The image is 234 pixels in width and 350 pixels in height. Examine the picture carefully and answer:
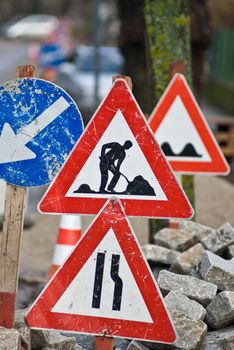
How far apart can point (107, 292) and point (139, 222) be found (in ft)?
20.0

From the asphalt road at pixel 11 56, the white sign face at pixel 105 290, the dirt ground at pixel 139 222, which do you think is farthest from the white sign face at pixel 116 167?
the asphalt road at pixel 11 56

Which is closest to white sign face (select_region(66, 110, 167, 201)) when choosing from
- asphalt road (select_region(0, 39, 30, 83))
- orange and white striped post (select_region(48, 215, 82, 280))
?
orange and white striped post (select_region(48, 215, 82, 280))

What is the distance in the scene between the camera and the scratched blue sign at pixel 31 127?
549 cm

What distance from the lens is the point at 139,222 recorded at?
11234 millimetres

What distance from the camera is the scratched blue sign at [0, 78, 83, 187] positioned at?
18.0ft

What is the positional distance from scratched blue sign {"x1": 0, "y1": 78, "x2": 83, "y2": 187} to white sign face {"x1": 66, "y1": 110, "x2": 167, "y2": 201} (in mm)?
243

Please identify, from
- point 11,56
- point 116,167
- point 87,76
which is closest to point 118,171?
point 116,167

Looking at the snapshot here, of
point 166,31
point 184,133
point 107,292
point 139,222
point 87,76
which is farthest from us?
point 87,76

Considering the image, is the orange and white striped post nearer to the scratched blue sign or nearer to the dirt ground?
the dirt ground

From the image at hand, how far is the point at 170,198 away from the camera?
209 inches

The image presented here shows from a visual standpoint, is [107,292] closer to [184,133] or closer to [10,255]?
[10,255]

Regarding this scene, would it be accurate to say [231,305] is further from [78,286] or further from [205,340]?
[78,286]

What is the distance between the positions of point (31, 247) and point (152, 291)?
6.36 meters

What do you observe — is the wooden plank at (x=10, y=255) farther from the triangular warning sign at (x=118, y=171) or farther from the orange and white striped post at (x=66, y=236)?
the orange and white striped post at (x=66, y=236)
